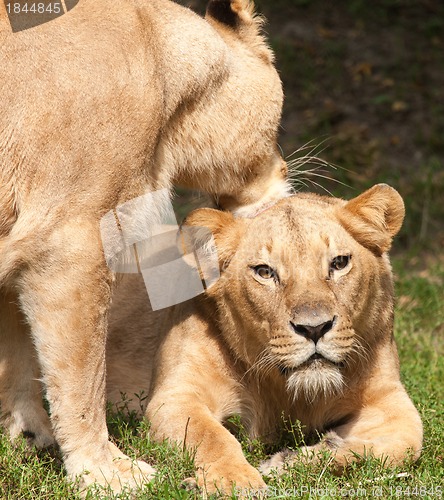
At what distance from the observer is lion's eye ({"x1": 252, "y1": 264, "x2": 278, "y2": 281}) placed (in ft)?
15.1

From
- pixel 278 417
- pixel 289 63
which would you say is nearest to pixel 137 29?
pixel 278 417

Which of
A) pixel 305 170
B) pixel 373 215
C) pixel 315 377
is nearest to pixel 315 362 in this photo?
pixel 315 377

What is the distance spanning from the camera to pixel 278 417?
4812 mm

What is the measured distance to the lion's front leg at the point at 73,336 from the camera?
13.7 ft

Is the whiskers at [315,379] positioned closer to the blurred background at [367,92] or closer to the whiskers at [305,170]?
the whiskers at [305,170]

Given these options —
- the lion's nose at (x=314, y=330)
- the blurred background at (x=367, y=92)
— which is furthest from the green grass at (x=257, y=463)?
the blurred background at (x=367, y=92)

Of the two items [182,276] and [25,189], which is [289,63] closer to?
[182,276]

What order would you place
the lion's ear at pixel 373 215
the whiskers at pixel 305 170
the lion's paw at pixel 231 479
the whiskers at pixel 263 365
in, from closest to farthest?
the lion's paw at pixel 231 479 < the whiskers at pixel 263 365 < the lion's ear at pixel 373 215 < the whiskers at pixel 305 170

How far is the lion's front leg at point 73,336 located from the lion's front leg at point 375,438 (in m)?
0.67

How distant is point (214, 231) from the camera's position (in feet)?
16.0

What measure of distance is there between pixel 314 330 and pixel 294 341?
117 millimetres

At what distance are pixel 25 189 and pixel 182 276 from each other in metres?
1.21

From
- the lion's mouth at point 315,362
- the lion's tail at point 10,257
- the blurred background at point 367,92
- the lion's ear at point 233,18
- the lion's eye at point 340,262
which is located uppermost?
the lion's ear at point 233,18

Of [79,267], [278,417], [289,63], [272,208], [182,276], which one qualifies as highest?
[79,267]
